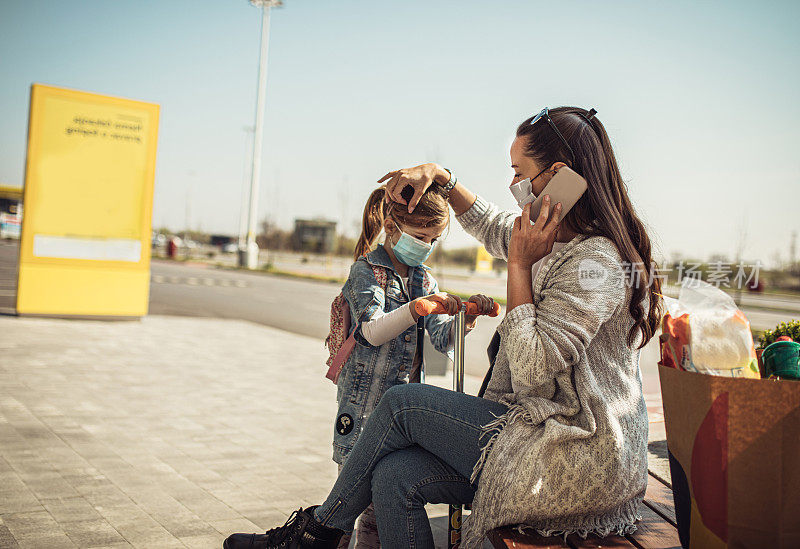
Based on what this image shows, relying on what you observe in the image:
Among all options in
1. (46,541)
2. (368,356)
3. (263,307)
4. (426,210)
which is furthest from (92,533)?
(263,307)

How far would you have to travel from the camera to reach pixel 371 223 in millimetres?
3109

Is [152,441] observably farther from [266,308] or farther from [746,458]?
[266,308]

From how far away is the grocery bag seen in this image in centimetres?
153

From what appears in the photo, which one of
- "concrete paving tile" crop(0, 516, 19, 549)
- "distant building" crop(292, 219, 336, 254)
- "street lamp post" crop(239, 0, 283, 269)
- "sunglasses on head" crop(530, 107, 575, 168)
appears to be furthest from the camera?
"distant building" crop(292, 219, 336, 254)

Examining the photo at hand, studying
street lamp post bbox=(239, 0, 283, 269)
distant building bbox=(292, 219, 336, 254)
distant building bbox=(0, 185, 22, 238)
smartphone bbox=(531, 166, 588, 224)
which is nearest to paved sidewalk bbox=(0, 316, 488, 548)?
smartphone bbox=(531, 166, 588, 224)

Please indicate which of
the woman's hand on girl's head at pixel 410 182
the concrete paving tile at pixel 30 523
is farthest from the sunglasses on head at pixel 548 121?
the concrete paving tile at pixel 30 523

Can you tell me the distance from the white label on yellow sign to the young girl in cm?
864

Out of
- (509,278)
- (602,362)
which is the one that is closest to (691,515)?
(602,362)

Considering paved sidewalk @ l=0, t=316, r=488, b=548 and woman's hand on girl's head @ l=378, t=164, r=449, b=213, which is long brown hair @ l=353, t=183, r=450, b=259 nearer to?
woman's hand on girl's head @ l=378, t=164, r=449, b=213

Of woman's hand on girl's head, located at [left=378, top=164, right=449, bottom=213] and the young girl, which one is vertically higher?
woman's hand on girl's head, located at [left=378, top=164, right=449, bottom=213]

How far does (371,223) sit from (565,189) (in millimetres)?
1210

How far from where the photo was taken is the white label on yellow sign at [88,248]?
33.5ft

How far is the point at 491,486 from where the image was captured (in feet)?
6.25

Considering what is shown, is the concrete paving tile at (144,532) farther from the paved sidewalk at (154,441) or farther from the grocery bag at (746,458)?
the grocery bag at (746,458)
